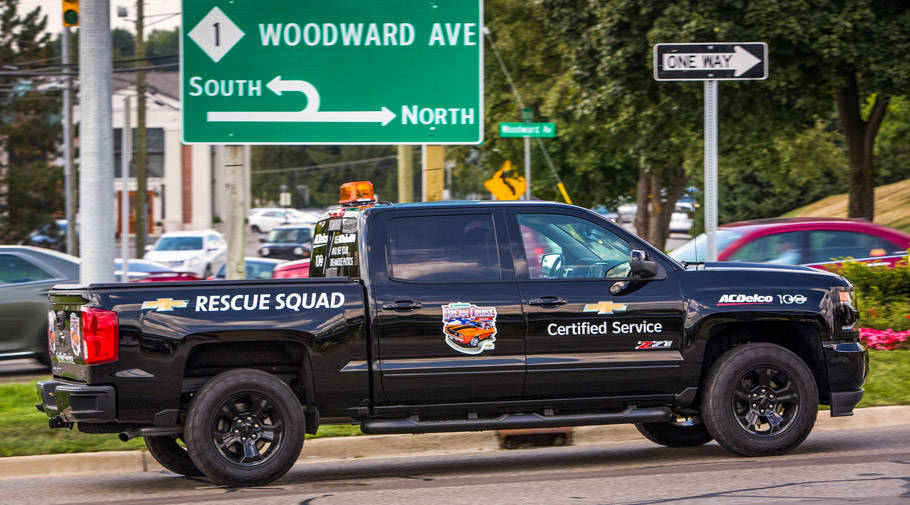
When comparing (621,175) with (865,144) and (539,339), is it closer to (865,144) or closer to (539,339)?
(865,144)

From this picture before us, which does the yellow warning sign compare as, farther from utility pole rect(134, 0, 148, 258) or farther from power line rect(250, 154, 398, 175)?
power line rect(250, 154, 398, 175)

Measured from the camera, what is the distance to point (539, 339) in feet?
24.1

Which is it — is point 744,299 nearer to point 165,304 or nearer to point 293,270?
point 165,304

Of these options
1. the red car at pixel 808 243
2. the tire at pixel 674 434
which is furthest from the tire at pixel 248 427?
the red car at pixel 808 243

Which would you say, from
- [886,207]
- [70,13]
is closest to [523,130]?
[70,13]

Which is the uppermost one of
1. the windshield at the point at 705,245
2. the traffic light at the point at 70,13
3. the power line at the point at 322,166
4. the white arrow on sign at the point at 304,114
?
the power line at the point at 322,166

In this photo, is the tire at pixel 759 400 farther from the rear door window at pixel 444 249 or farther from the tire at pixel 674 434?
the rear door window at pixel 444 249

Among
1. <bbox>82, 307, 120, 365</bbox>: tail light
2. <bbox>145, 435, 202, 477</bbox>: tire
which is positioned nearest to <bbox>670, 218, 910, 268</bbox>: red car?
<bbox>145, 435, 202, 477</bbox>: tire

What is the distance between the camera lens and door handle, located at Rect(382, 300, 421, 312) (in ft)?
23.6

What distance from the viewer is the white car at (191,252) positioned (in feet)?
124

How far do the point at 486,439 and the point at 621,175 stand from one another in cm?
2693

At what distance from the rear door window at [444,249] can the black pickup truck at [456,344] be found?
1cm

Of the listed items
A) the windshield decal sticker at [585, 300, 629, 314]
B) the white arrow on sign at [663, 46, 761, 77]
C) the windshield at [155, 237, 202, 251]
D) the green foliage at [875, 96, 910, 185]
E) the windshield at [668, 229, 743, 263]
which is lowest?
the windshield at [155, 237, 202, 251]

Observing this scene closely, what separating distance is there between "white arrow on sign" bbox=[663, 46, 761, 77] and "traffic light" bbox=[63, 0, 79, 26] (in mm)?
6273
